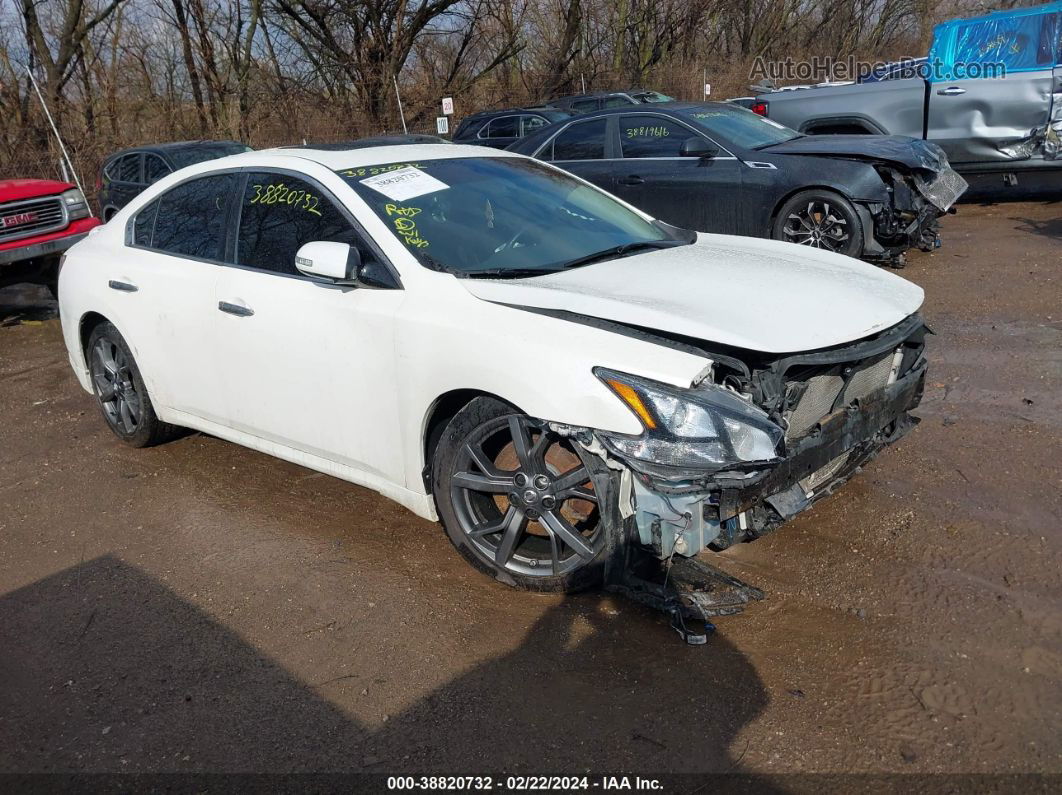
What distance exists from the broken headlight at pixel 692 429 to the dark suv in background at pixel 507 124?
12851mm

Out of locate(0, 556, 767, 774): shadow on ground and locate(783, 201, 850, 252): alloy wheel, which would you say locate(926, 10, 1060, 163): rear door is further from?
locate(0, 556, 767, 774): shadow on ground

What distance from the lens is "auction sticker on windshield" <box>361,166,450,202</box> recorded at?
12.9 feet

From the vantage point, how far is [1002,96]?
10.3 metres

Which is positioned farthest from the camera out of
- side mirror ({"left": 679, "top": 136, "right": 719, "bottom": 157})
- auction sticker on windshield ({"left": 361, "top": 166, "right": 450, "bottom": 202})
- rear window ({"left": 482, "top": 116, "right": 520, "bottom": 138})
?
rear window ({"left": 482, "top": 116, "right": 520, "bottom": 138})

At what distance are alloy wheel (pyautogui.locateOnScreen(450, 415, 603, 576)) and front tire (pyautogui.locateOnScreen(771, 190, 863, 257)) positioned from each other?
5224mm

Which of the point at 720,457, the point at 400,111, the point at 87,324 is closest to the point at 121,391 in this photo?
the point at 87,324

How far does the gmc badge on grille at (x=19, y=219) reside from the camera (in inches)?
361

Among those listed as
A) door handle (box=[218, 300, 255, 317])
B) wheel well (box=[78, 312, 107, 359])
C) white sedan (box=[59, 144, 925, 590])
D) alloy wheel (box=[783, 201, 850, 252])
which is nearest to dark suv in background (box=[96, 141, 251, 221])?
wheel well (box=[78, 312, 107, 359])

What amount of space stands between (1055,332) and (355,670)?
5.41 metres

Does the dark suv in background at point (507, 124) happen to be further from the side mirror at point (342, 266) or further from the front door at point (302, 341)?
the side mirror at point (342, 266)

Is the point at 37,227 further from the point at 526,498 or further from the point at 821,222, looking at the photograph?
the point at 526,498

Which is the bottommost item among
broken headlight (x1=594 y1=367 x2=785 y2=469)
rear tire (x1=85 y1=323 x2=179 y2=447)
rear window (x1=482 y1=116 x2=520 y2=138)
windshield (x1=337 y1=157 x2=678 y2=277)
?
rear tire (x1=85 y1=323 x2=179 y2=447)

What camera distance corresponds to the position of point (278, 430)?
165 inches

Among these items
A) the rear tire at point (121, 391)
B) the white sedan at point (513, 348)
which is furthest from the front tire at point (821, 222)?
the rear tire at point (121, 391)
